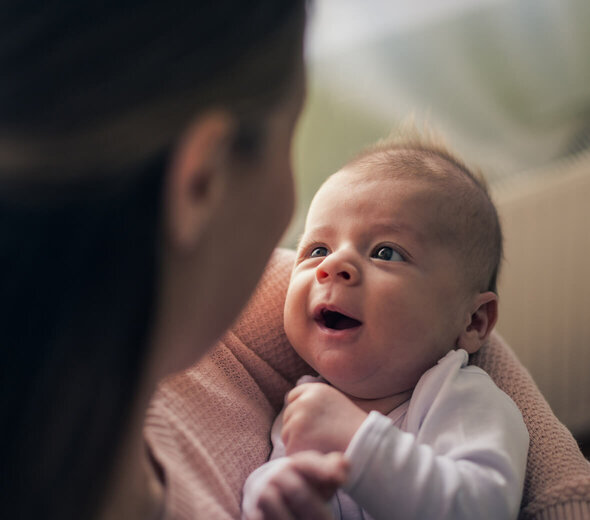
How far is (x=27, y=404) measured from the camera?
1.66 ft

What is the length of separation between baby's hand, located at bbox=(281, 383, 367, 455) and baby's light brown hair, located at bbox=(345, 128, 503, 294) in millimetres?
291

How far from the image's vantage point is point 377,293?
0.94m

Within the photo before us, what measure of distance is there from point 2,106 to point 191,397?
0.52 meters

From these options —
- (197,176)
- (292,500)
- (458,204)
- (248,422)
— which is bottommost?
(248,422)

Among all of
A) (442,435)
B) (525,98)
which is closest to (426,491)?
(442,435)

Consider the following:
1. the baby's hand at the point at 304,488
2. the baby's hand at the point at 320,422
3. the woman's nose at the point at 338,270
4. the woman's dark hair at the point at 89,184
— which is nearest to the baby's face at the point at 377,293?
the woman's nose at the point at 338,270

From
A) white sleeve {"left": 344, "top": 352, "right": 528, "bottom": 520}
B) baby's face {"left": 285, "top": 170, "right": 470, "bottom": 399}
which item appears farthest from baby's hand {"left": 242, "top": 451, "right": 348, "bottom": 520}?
baby's face {"left": 285, "top": 170, "right": 470, "bottom": 399}

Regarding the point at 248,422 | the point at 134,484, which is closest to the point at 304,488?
the point at 134,484

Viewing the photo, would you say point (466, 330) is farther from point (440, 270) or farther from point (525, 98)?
point (525, 98)

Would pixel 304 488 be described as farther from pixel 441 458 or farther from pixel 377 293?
pixel 377 293

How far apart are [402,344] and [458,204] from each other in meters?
0.23

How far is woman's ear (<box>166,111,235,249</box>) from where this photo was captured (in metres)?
0.47

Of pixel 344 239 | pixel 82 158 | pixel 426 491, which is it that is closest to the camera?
pixel 82 158

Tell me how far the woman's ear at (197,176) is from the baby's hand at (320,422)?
0.38 meters
